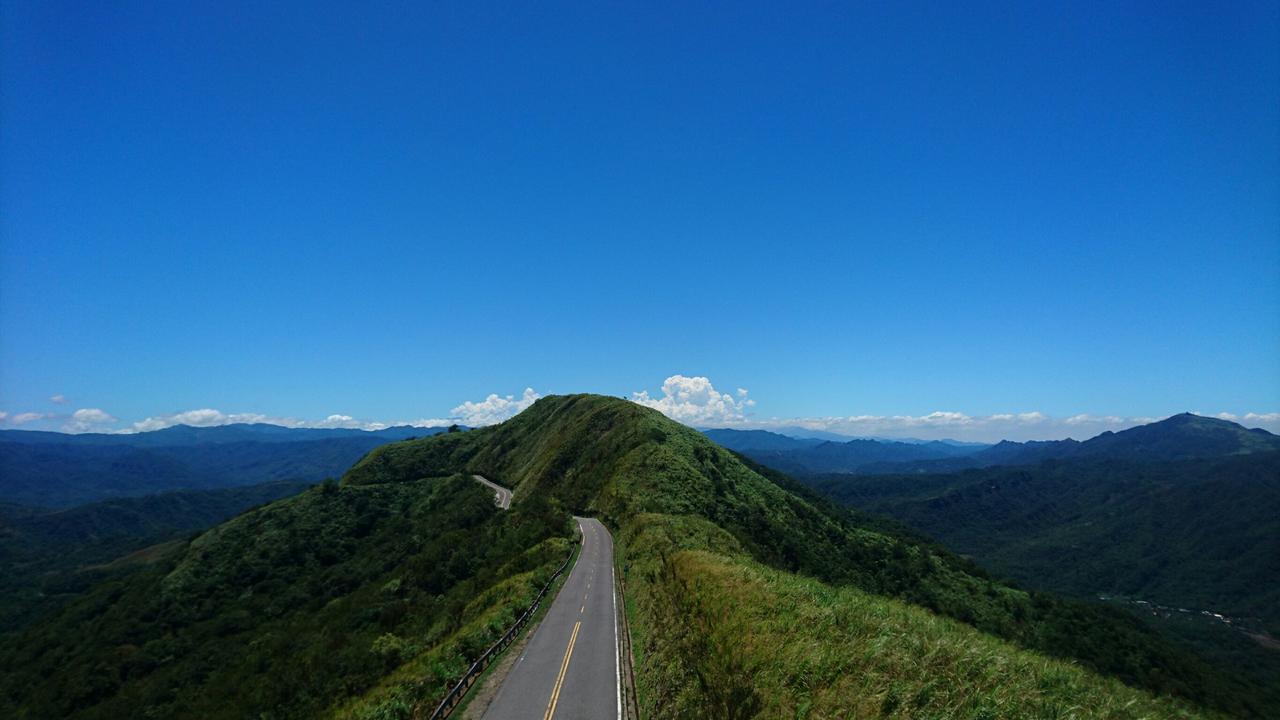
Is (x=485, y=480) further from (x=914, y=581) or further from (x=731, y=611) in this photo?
(x=731, y=611)

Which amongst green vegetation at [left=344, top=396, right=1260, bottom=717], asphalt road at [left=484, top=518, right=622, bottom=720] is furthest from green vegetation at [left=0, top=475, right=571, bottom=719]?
green vegetation at [left=344, top=396, right=1260, bottom=717]

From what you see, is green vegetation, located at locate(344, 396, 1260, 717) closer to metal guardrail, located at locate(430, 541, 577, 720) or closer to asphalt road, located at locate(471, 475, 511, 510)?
asphalt road, located at locate(471, 475, 511, 510)

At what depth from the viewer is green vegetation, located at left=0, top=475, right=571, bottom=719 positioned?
34.7 meters

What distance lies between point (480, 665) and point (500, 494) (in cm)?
8570

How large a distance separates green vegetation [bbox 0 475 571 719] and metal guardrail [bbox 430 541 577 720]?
761 mm

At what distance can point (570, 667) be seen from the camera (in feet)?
85.7

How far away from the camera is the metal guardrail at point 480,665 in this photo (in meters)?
21.8

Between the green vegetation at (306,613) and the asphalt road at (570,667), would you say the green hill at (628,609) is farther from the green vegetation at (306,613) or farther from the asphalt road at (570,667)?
the asphalt road at (570,667)

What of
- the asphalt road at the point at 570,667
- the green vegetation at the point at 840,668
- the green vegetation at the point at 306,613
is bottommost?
the green vegetation at the point at 306,613

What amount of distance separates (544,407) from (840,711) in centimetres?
15487

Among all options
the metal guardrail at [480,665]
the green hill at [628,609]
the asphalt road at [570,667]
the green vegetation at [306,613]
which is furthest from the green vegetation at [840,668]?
the green vegetation at [306,613]

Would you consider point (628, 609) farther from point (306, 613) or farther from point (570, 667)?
point (306, 613)

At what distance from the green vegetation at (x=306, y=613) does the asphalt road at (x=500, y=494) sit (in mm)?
3750

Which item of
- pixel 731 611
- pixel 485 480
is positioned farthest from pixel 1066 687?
pixel 485 480
